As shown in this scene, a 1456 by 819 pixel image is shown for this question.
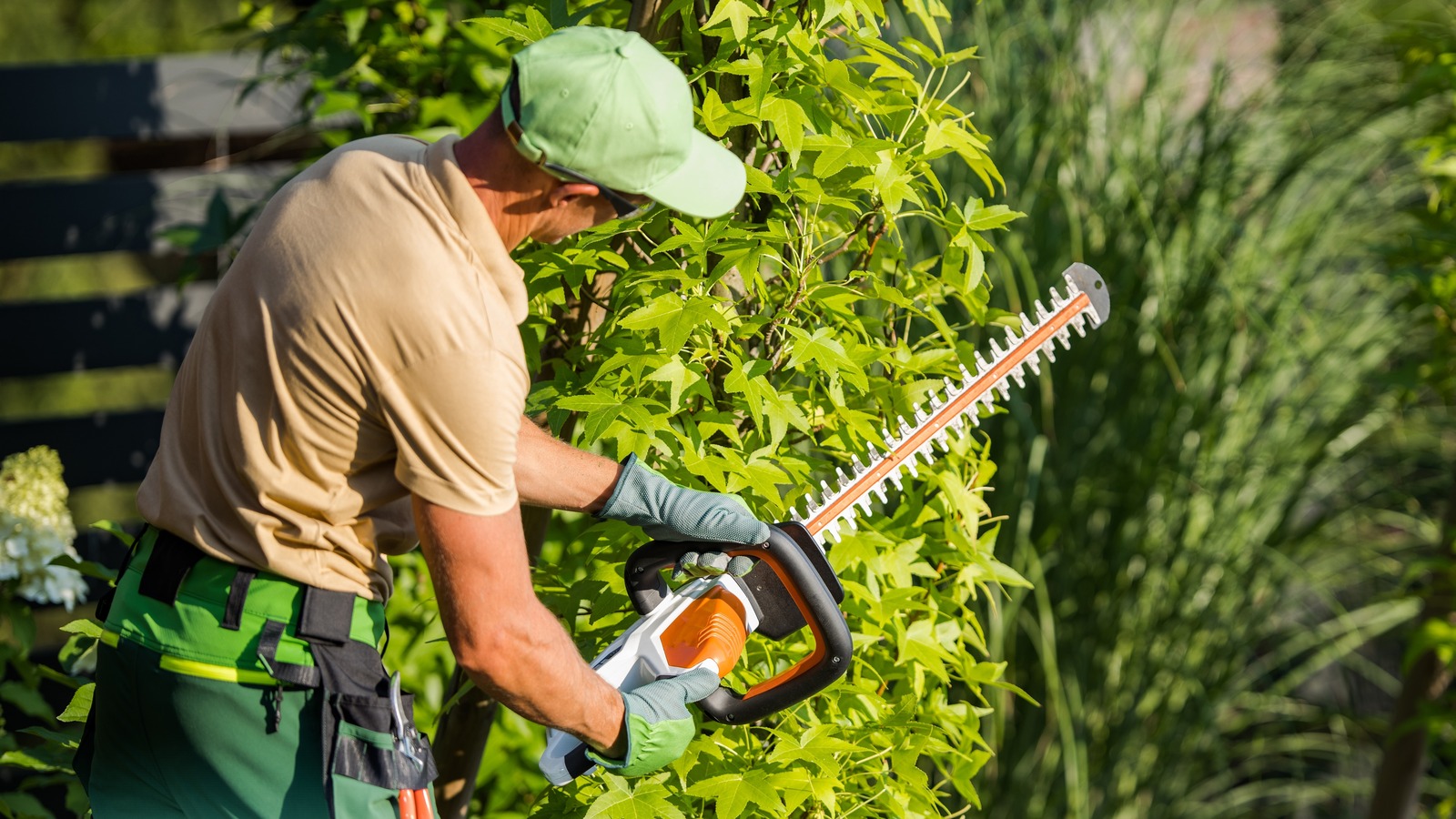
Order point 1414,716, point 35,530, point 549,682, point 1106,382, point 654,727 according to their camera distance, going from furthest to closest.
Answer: point 1106,382
point 1414,716
point 35,530
point 654,727
point 549,682

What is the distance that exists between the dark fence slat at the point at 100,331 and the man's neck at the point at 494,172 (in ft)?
6.70

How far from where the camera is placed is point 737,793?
139 centimetres

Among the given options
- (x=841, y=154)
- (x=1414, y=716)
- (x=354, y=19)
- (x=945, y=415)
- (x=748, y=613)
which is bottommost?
(x=1414, y=716)

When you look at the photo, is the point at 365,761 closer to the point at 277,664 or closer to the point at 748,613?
the point at 277,664

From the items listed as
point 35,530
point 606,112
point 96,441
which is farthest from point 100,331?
point 606,112

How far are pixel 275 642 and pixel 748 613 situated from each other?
22.5 inches

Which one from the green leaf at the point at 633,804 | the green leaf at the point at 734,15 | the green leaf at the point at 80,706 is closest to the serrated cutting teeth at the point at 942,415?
the green leaf at the point at 633,804

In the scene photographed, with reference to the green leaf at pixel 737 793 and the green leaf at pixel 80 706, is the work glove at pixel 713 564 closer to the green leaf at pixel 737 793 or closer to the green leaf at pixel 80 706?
the green leaf at pixel 737 793

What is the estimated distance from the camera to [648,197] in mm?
1255

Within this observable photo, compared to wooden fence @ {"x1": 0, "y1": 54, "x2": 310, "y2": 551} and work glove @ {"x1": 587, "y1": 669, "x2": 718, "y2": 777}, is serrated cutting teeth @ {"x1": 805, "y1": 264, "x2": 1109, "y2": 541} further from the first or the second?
wooden fence @ {"x1": 0, "y1": 54, "x2": 310, "y2": 551}

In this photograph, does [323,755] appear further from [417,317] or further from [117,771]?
[417,317]

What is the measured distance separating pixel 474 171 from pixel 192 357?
354mm

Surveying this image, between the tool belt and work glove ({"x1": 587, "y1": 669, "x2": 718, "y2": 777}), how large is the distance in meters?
0.23

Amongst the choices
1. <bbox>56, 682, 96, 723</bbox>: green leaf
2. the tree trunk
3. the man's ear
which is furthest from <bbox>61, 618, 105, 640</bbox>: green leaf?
the tree trunk
